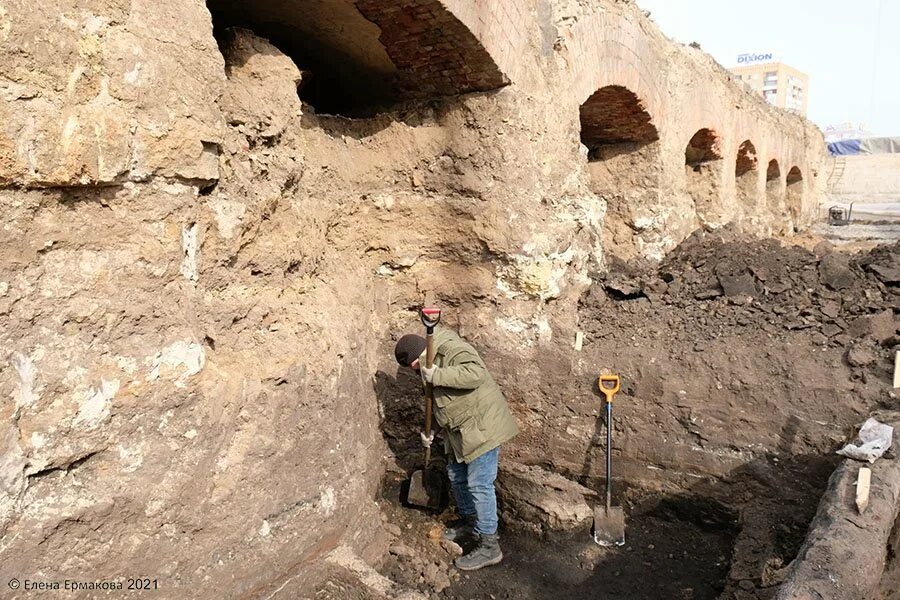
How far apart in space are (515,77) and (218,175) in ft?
7.16

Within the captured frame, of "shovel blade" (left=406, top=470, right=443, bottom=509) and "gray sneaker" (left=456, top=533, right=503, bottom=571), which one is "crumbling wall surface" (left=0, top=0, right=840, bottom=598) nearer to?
"shovel blade" (left=406, top=470, right=443, bottom=509)

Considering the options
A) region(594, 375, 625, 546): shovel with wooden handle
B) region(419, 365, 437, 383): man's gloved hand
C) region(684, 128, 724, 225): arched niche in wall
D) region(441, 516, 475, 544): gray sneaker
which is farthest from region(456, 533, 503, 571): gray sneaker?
region(684, 128, 724, 225): arched niche in wall

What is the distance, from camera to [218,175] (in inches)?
102

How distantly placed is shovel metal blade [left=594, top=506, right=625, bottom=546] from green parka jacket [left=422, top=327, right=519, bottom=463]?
886mm

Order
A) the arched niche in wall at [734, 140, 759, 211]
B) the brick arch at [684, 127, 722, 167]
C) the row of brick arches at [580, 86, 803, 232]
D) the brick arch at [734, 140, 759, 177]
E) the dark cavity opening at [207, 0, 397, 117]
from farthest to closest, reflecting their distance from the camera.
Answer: the arched niche in wall at [734, 140, 759, 211] → the brick arch at [734, 140, 759, 177] → the brick arch at [684, 127, 722, 167] → the row of brick arches at [580, 86, 803, 232] → the dark cavity opening at [207, 0, 397, 117]

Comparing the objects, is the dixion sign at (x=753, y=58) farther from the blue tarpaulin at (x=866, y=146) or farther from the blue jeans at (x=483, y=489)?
the blue jeans at (x=483, y=489)

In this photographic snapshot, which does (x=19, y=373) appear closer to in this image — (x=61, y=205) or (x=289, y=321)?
(x=61, y=205)

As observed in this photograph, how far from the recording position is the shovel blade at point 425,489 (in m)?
4.08

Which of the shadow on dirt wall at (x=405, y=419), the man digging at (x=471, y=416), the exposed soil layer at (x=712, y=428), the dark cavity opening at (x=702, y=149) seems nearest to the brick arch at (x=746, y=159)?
A: the dark cavity opening at (x=702, y=149)

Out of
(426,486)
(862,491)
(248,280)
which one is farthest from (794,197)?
(248,280)

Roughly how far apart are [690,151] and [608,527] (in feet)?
19.0

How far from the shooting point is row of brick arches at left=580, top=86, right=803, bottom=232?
579 cm

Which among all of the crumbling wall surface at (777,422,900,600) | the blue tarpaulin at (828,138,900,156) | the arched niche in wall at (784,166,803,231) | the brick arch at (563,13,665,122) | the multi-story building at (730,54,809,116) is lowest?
the crumbling wall surface at (777,422,900,600)

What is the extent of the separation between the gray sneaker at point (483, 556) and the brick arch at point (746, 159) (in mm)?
7885
